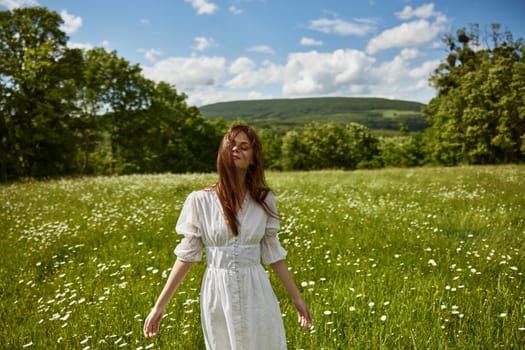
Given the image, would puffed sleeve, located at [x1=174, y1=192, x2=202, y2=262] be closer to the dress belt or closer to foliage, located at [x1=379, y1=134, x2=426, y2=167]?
the dress belt

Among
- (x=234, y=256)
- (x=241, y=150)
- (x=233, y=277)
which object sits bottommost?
(x=233, y=277)

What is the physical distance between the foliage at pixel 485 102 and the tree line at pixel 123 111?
4.3 inches

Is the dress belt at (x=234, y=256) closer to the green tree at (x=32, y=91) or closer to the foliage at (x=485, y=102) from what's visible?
the green tree at (x=32, y=91)

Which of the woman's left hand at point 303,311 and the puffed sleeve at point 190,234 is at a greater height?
the puffed sleeve at point 190,234

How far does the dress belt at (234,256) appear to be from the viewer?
225 centimetres

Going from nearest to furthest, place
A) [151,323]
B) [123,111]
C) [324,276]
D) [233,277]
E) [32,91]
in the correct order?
1. [233,277]
2. [151,323]
3. [324,276]
4. [32,91]
5. [123,111]

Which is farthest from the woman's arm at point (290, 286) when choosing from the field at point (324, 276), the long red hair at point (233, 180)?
the field at point (324, 276)

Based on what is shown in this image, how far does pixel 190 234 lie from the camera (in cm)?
230

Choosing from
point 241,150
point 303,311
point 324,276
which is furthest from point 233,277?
point 324,276

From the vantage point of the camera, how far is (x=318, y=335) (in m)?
3.47

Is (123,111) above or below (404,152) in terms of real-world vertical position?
above

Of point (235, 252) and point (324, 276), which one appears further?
point (324, 276)

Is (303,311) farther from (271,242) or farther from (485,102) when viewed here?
(485,102)

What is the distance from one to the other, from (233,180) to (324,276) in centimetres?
328
